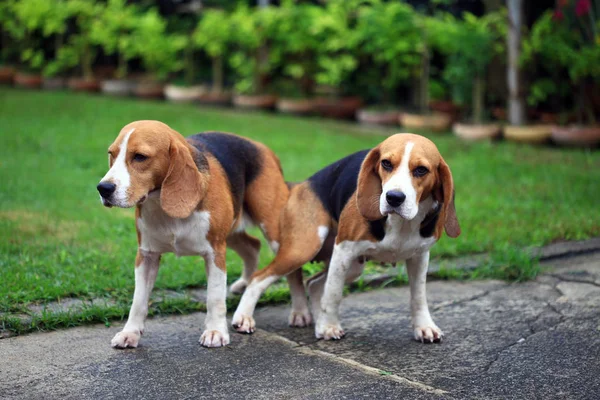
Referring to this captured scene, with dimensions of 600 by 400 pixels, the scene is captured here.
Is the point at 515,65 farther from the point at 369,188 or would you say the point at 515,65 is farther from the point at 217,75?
the point at 369,188

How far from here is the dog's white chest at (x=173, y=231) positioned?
14.5 ft

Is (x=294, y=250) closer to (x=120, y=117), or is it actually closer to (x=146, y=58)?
(x=120, y=117)

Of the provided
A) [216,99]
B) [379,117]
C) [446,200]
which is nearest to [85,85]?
[216,99]

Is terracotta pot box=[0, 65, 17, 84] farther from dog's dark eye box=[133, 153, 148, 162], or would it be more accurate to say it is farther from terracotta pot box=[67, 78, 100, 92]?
dog's dark eye box=[133, 153, 148, 162]

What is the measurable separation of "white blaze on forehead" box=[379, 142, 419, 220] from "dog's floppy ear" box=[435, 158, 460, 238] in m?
0.25

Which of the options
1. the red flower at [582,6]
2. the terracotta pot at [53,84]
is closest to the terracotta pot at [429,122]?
the red flower at [582,6]

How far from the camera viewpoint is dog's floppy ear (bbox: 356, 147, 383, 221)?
4.43m

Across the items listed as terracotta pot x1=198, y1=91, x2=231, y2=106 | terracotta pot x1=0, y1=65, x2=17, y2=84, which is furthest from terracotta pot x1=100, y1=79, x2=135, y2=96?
terracotta pot x1=0, y1=65, x2=17, y2=84

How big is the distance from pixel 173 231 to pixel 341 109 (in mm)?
9437

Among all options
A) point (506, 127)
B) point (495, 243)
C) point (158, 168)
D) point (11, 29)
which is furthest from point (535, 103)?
point (11, 29)

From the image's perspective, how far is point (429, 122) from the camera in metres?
12.1

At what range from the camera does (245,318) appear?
4.83 metres

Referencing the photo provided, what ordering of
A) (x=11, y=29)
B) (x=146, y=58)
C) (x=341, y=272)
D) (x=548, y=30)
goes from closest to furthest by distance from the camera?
(x=341, y=272), (x=548, y=30), (x=146, y=58), (x=11, y=29)

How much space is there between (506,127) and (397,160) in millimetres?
7670
